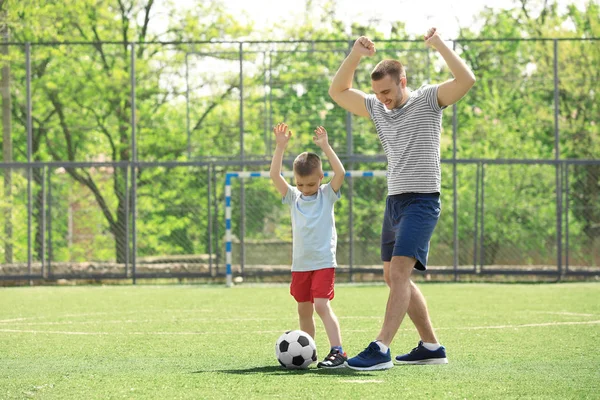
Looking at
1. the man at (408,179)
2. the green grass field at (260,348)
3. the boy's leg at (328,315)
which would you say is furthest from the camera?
the boy's leg at (328,315)

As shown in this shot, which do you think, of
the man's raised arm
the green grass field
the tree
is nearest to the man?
the man's raised arm

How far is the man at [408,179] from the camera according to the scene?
5977 mm

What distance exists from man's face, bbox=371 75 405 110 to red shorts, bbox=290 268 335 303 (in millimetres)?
1074

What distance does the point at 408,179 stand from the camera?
6.15 metres

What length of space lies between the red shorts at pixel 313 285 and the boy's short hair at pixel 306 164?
0.59 m

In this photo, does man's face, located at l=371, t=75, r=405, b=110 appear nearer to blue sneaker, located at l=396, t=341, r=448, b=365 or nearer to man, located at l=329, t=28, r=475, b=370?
man, located at l=329, t=28, r=475, b=370

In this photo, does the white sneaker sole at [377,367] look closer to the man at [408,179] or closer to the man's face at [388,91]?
the man at [408,179]

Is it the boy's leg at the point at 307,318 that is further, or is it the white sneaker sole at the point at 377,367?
the boy's leg at the point at 307,318

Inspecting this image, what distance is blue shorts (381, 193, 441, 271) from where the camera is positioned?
19.8ft

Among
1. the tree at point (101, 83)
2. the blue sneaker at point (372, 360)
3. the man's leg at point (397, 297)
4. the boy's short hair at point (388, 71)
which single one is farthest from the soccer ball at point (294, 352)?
the tree at point (101, 83)

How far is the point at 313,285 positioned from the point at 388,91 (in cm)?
124

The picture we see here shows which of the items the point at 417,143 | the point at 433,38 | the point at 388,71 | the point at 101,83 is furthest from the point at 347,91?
the point at 101,83

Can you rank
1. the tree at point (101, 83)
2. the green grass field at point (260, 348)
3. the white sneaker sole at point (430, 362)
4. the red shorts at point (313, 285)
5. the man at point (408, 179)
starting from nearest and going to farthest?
the green grass field at point (260, 348) < the man at point (408, 179) < the white sneaker sole at point (430, 362) < the red shorts at point (313, 285) < the tree at point (101, 83)

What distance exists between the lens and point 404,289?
6066 mm
